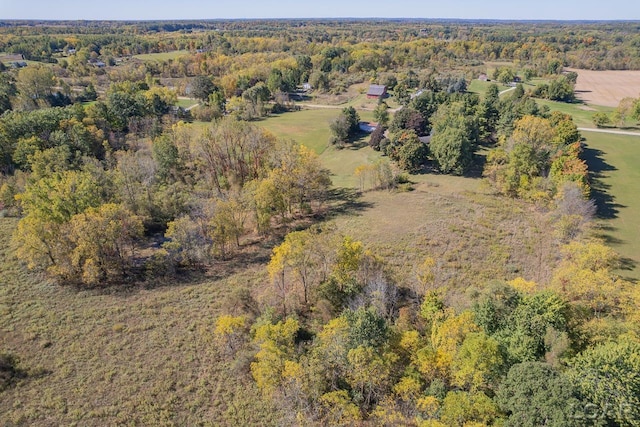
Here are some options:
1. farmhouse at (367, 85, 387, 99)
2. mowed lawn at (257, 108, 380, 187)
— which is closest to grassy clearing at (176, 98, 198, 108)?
mowed lawn at (257, 108, 380, 187)

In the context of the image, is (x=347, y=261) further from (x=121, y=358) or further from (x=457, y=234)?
(x=121, y=358)

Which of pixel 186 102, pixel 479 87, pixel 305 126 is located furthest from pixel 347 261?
pixel 479 87

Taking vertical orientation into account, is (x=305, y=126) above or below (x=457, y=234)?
above

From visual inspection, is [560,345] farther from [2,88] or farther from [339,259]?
[2,88]

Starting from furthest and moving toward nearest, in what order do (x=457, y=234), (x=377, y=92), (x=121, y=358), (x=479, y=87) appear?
(x=479, y=87)
(x=377, y=92)
(x=457, y=234)
(x=121, y=358)

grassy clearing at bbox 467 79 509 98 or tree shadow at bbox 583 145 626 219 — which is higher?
grassy clearing at bbox 467 79 509 98

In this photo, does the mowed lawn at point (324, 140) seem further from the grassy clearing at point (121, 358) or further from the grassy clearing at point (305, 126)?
the grassy clearing at point (121, 358)

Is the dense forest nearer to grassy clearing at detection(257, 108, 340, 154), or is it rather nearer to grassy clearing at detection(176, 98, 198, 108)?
grassy clearing at detection(257, 108, 340, 154)
